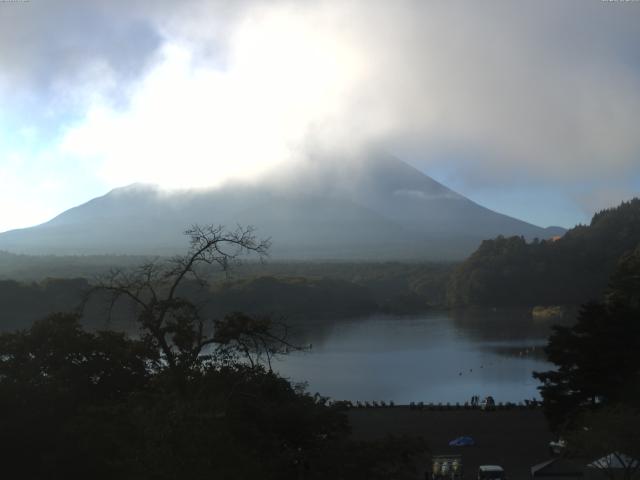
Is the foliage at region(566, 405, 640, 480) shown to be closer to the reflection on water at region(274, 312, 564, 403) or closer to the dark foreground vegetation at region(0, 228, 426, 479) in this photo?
the dark foreground vegetation at region(0, 228, 426, 479)

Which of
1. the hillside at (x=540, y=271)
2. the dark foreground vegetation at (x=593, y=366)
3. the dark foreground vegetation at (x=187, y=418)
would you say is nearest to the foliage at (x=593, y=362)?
the dark foreground vegetation at (x=593, y=366)

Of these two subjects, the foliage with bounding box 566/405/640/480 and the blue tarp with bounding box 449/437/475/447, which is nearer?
the foliage with bounding box 566/405/640/480

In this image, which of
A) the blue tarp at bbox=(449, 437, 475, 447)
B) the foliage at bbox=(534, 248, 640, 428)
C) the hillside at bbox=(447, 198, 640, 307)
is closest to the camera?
the foliage at bbox=(534, 248, 640, 428)

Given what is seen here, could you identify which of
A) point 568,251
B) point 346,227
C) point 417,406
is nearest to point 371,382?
point 417,406

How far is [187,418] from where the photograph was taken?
3.26 metres

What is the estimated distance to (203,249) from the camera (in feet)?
11.9

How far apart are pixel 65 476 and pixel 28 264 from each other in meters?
48.8

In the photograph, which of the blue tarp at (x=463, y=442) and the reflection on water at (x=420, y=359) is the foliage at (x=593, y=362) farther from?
the reflection on water at (x=420, y=359)

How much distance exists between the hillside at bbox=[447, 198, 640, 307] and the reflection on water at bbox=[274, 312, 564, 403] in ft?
24.0

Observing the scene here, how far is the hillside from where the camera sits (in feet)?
124

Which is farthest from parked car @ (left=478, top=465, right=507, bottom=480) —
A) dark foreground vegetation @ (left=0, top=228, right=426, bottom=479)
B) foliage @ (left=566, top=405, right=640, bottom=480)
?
dark foreground vegetation @ (left=0, top=228, right=426, bottom=479)

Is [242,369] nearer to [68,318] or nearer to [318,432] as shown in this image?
[318,432]

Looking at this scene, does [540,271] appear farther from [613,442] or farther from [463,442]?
[613,442]

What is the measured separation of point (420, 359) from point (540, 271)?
69.1 ft
